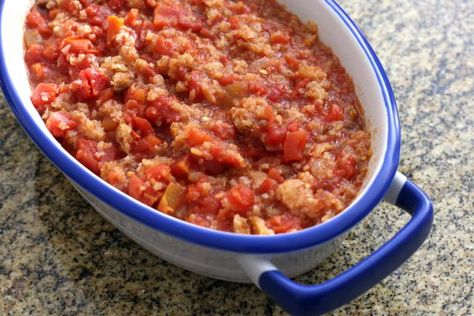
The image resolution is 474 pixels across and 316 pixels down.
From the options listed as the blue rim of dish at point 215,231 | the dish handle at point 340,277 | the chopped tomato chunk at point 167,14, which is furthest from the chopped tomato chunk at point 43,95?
the dish handle at point 340,277

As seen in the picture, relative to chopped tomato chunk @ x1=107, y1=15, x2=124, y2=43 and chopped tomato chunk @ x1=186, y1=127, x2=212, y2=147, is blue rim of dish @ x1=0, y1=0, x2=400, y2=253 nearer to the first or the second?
chopped tomato chunk @ x1=186, y1=127, x2=212, y2=147

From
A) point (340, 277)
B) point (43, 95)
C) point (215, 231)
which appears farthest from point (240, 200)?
point (43, 95)

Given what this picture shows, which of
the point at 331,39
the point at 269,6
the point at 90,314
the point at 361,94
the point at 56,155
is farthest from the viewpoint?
the point at 269,6

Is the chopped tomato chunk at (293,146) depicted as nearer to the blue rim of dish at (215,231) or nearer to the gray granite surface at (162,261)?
the blue rim of dish at (215,231)

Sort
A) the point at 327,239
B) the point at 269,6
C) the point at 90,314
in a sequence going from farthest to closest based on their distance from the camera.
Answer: the point at 269,6, the point at 90,314, the point at 327,239

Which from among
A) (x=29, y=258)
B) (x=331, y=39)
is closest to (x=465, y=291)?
(x=331, y=39)

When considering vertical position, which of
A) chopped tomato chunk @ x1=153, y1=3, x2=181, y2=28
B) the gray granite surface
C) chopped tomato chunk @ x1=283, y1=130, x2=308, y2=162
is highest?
chopped tomato chunk @ x1=283, y1=130, x2=308, y2=162

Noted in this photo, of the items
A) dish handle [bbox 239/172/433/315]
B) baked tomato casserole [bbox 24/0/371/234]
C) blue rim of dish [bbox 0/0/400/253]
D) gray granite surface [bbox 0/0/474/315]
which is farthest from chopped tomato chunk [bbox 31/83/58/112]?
dish handle [bbox 239/172/433/315]

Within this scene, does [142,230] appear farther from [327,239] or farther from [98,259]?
[327,239]
